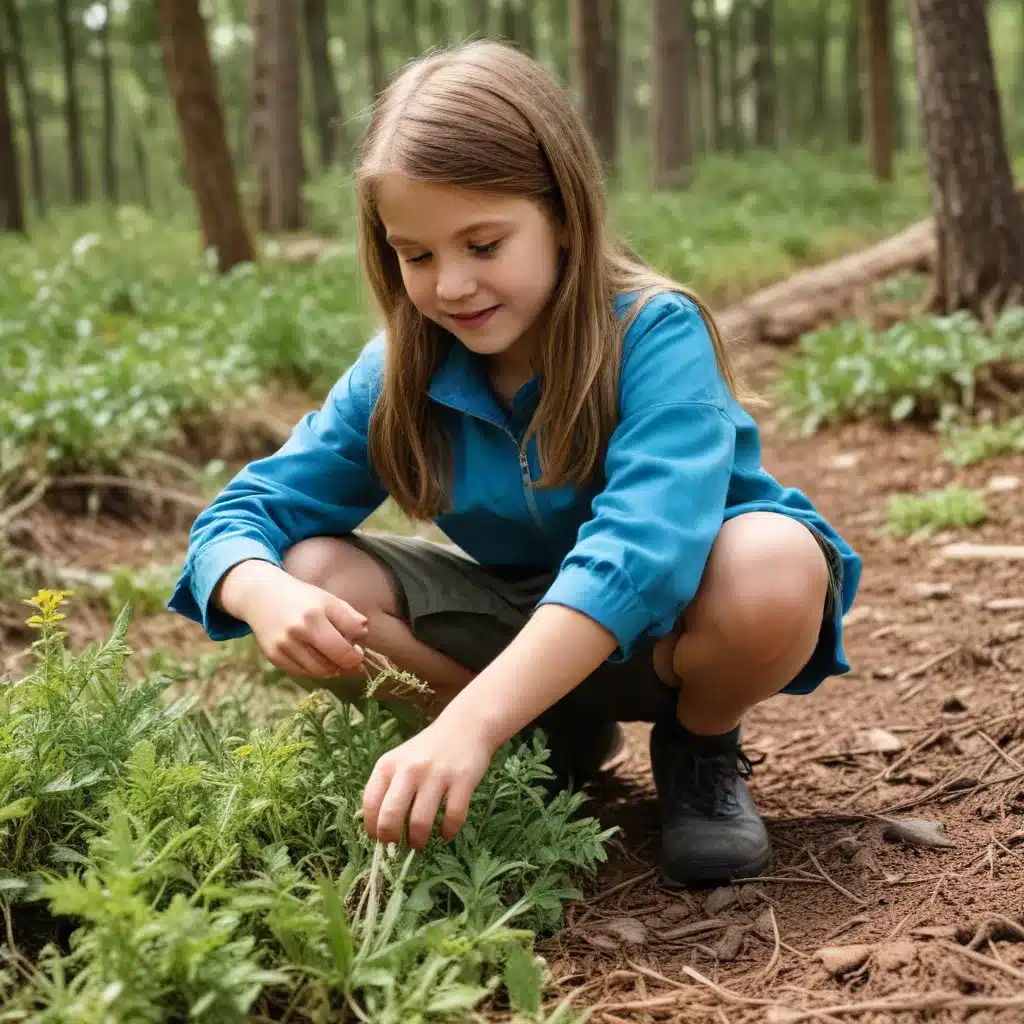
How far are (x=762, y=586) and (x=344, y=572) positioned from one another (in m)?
0.76

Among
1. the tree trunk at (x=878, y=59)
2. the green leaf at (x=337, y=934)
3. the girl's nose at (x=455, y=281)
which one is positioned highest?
the tree trunk at (x=878, y=59)

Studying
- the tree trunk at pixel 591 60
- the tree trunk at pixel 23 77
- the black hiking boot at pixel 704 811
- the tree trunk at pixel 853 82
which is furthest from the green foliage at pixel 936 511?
the tree trunk at pixel 853 82

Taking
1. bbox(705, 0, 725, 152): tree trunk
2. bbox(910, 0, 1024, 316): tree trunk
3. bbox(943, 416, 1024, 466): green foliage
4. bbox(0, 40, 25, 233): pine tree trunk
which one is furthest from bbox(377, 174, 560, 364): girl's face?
bbox(705, 0, 725, 152): tree trunk

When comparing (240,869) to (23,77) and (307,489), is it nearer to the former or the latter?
(307,489)

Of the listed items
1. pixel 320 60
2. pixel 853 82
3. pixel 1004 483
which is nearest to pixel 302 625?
pixel 1004 483

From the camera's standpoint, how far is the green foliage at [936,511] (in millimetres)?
3816

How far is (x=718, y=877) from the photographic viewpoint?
6.69 feet

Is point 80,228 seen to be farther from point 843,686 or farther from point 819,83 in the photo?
point 819,83

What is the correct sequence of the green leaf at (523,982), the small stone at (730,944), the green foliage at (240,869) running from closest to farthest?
the green foliage at (240,869), the green leaf at (523,982), the small stone at (730,944)

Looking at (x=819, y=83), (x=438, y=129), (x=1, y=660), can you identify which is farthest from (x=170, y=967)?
(x=819, y=83)

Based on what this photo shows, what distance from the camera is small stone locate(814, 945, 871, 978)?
1.65 m

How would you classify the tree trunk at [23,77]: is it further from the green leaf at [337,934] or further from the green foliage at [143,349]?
the green leaf at [337,934]

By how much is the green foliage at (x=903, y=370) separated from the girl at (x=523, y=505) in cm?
289

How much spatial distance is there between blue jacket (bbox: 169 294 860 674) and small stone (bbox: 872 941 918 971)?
0.54 metres
